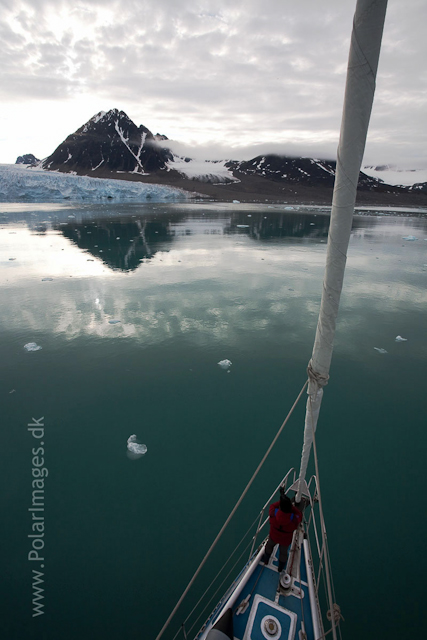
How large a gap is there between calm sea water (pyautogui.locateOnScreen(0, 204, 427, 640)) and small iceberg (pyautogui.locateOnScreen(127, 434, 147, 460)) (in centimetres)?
12

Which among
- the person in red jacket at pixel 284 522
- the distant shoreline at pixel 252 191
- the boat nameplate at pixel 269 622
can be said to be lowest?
the boat nameplate at pixel 269 622

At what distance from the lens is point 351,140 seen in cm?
224

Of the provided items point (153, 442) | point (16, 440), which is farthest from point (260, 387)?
point (16, 440)

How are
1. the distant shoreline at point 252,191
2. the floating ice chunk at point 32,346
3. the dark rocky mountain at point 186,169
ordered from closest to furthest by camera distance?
1. the floating ice chunk at point 32,346
2. the distant shoreline at point 252,191
3. the dark rocky mountain at point 186,169

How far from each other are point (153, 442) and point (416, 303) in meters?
11.2

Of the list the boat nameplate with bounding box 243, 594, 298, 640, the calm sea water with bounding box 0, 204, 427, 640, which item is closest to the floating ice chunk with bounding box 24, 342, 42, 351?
the calm sea water with bounding box 0, 204, 427, 640

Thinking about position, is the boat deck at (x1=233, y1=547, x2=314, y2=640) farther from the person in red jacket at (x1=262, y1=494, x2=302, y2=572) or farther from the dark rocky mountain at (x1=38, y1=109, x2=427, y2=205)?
the dark rocky mountain at (x1=38, y1=109, x2=427, y2=205)

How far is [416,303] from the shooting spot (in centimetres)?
1170

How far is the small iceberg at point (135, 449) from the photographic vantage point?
5043mm

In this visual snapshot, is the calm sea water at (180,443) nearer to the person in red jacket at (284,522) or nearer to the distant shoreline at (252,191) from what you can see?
the person in red jacket at (284,522)

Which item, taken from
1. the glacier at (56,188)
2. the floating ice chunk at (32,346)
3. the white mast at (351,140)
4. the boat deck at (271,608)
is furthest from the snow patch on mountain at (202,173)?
the boat deck at (271,608)

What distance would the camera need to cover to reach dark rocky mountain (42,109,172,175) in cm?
14662

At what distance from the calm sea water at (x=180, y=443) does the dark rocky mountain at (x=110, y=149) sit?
150441 mm

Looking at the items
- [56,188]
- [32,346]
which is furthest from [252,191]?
[32,346]
